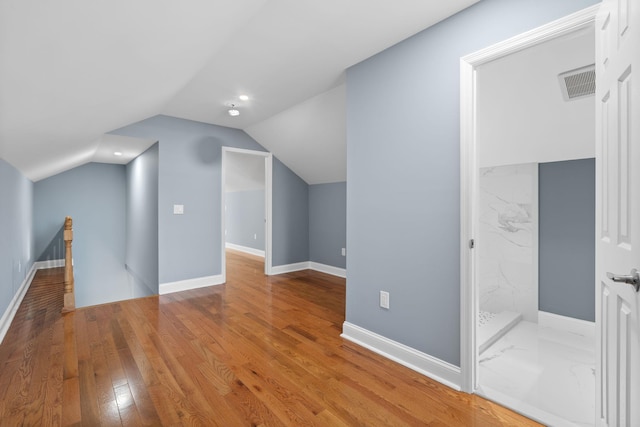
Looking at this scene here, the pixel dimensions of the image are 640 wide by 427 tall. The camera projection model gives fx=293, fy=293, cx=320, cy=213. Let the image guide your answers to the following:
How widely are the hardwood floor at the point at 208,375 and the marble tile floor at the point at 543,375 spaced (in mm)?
204

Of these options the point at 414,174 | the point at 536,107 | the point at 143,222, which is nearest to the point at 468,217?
the point at 414,174

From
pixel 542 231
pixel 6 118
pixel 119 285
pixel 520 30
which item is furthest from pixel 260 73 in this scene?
pixel 119 285

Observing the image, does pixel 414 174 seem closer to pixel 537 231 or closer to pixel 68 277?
pixel 537 231

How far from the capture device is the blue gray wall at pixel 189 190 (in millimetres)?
3865

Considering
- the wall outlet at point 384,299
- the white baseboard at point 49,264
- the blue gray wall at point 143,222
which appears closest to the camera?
the wall outlet at point 384,299

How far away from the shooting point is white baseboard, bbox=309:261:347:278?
4782 millimetres

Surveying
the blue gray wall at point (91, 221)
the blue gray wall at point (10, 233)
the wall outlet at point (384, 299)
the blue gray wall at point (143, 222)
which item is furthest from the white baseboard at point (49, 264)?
the wall outlet at point (384, 299)

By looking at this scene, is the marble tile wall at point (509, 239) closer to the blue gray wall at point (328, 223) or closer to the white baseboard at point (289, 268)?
the blue gray wall at point (328, 223)

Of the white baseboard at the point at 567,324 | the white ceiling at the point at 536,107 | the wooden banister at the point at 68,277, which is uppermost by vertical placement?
the white ceiling at the point at 536,107

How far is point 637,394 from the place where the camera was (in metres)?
0.90

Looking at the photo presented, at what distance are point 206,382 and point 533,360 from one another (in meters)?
2.39

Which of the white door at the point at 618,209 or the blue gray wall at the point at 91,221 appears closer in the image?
the white door at the point at 618,209

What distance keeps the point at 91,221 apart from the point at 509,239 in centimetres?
767

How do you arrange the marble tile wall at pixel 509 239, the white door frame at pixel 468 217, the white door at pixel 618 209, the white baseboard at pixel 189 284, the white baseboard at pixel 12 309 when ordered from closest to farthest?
the white door at pixel 618 209, the white door frame at pixel 468 217, the white baseboard at pixel 12 309, the marble tile wall at pixel 509 239, the white baseboard at pixel 189 284
